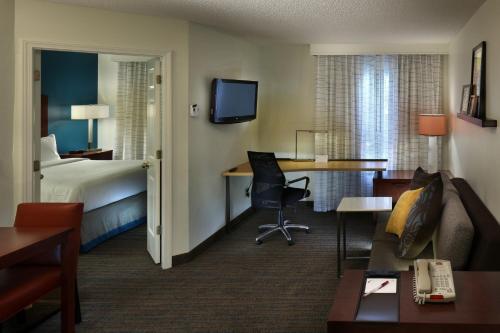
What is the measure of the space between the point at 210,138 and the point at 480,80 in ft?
8.72

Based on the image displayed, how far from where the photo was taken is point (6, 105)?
392 cm

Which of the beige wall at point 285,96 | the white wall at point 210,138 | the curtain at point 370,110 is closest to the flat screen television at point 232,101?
the white wall at point 210,138

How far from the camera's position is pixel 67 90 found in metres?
7.86

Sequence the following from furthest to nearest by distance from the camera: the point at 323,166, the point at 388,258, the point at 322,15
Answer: the point at 323,166, the point at 322,15, the point at 388,258

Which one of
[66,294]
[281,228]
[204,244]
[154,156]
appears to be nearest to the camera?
[66,294]

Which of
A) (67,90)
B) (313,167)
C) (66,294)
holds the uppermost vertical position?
(67,90)

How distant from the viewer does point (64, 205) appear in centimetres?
332

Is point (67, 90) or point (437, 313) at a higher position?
point (67, 90)

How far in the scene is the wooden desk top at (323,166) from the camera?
602cm

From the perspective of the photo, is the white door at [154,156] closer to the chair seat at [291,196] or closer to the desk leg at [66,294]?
the chair seat at [291,196]

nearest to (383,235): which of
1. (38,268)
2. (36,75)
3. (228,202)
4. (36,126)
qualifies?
(228,202)

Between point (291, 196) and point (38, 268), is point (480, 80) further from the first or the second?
point (38, 268)

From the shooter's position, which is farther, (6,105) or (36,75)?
(36,75)

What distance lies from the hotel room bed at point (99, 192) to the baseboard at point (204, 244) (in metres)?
1.08
